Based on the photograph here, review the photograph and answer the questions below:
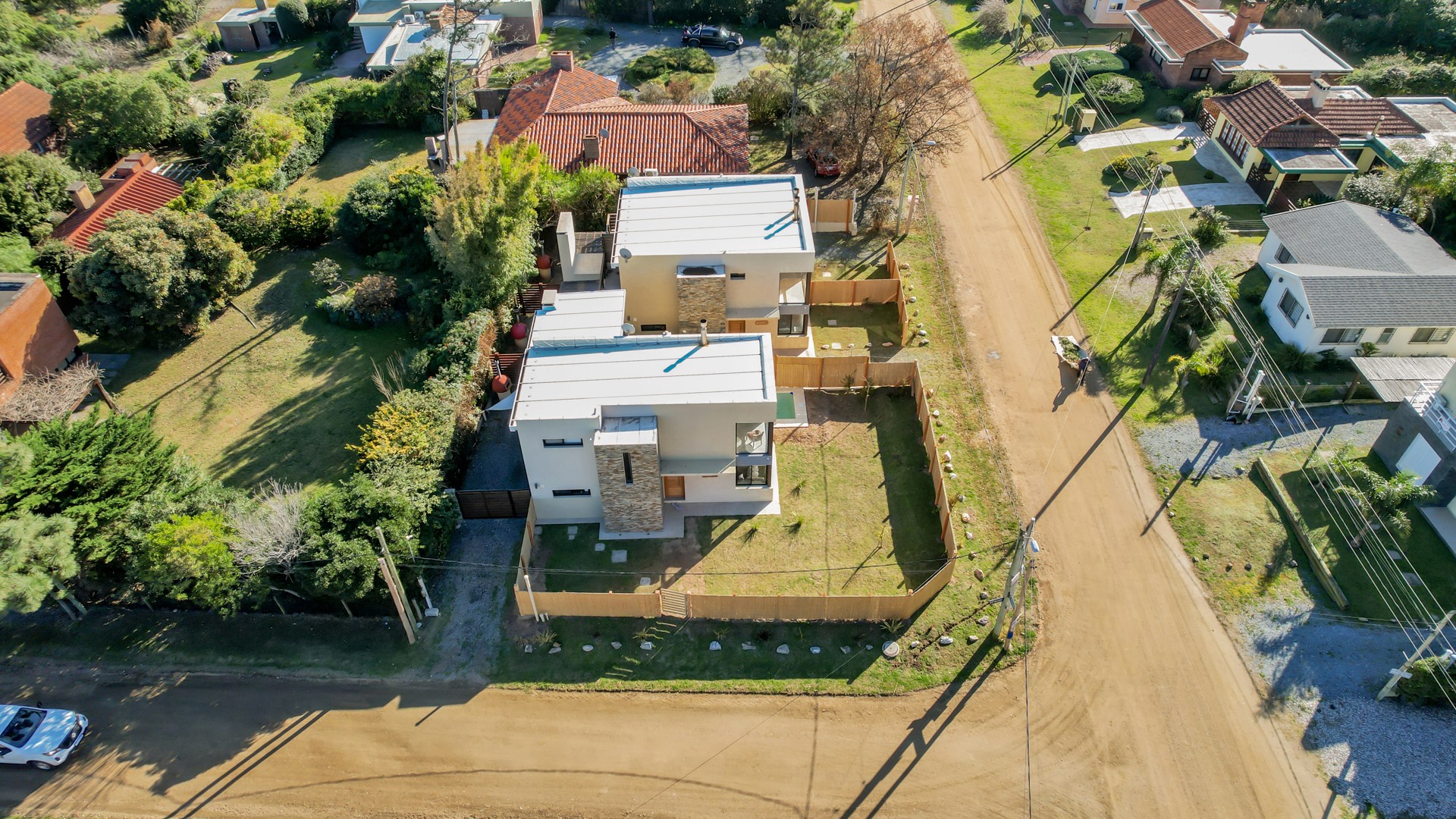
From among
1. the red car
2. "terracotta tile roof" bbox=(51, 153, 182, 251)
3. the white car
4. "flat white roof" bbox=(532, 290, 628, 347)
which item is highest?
"flat white roof" bbox=(532, 290, 628, 347)

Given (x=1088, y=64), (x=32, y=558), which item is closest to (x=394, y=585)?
(x=32, y=558)

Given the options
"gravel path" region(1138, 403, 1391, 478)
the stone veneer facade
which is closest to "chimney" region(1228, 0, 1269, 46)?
"gravel path" region(1138, 403, 1391, 478)

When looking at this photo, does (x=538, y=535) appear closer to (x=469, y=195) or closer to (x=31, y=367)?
(x=469, y=195)

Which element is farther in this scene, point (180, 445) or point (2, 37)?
point (2, 37)

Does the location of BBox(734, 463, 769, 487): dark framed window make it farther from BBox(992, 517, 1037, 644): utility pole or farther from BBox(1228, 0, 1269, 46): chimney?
BBox(1228, 0, 1269, 46): chimney

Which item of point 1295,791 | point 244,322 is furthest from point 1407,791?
point 244,322

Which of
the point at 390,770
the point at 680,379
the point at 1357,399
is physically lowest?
the point at 390,770
